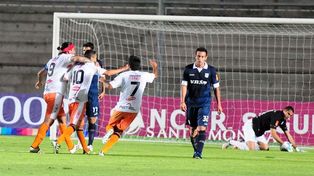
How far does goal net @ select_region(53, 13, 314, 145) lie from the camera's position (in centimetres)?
2303

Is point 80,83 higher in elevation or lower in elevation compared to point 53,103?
higher

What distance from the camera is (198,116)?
15320mm

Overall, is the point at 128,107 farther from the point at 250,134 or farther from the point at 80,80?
the point at 250,134

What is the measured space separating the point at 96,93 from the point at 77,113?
27.2 inches

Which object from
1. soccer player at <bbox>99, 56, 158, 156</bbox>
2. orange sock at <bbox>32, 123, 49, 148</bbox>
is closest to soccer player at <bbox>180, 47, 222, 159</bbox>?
soccer player at <bbox>99, 56, 158, 156</bbox>

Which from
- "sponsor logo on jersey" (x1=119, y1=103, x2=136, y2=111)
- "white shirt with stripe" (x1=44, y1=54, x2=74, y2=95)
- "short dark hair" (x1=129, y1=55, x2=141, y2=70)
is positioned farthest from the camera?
"sponsor logo on jersey" (x1=119, y1=103, x2=136, y2=111)

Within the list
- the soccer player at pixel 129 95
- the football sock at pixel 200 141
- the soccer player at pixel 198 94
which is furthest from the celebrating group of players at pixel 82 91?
the football sock at pixel 200 141

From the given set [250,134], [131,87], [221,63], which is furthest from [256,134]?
[131,87]

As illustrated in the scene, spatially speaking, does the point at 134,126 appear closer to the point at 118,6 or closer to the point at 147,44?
the point at 147,44

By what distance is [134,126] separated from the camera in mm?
23062

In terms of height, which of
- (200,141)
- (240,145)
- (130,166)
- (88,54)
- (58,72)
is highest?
(88,54)

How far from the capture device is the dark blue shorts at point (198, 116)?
15.2m

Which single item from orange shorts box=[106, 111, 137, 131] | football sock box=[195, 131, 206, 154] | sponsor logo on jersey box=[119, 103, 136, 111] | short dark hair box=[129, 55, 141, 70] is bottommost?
football sock box=[195, 131, 206, 154]

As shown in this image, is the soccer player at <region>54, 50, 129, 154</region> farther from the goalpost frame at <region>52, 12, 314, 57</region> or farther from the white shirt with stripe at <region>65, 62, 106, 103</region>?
the goalpost frame at <region>52, 12, 314, 57</region>
